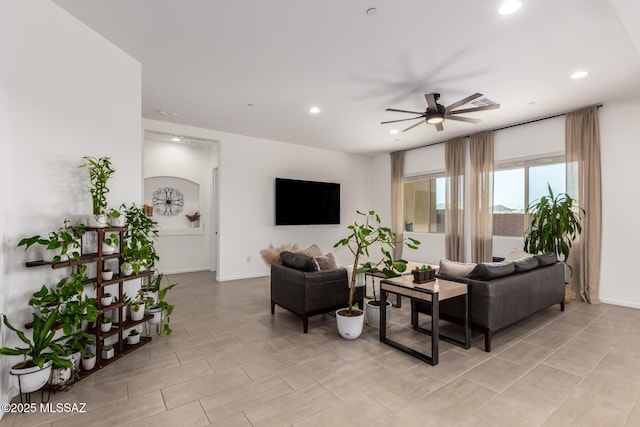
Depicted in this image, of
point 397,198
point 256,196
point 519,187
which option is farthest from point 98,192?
point 397,198

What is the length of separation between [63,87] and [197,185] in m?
4.63

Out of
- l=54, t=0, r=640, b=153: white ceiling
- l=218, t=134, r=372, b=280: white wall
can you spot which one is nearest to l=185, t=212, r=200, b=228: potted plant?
l=218, t=134, r=372, b=280: white wall

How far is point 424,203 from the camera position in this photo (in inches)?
281

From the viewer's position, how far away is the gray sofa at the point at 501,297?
284 cm

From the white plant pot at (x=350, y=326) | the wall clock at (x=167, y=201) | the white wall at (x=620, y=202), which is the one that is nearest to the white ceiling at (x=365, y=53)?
the white wall at (x=620, y=202)

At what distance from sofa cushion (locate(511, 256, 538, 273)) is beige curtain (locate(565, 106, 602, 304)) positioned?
1726 millimetres

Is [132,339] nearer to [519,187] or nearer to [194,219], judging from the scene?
[194,219]

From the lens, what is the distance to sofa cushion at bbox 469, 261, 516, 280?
9.53 feet

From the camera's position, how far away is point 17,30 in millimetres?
2105

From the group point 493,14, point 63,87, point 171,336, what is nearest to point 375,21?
point 493,14

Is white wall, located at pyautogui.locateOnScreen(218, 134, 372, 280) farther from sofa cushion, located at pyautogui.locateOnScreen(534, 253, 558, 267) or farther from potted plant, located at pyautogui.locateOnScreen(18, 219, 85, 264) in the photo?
sofa cushion, located at pyautogui.locateOnScreen(534, 253, 558, 267)

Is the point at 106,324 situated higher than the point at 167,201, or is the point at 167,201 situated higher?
the point at 167,201

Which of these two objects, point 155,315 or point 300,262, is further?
point 300,262

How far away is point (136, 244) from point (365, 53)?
9.38 feet
